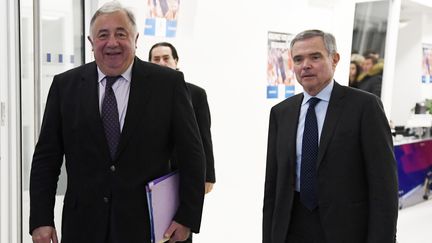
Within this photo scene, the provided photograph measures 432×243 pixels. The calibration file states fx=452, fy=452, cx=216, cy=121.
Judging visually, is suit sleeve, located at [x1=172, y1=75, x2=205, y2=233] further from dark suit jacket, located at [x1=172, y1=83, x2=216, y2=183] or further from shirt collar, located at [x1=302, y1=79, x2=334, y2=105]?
dark suit jacket, located at [x1=172, y1=83, x2=216, y2=183]

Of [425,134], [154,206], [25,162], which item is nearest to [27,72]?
[25,162]

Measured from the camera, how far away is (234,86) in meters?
4.40

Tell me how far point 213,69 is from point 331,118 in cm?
216

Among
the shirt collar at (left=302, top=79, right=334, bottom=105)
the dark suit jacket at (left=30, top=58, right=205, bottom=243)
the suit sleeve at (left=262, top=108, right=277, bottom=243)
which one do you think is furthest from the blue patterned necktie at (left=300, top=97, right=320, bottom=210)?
the dark suit jacket at (left=30, top=58, right=205, bottom=243)

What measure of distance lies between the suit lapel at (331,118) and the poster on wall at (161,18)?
194cm

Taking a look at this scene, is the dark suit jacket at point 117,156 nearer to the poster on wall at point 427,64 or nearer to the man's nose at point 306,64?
the man's nose at point 306,64

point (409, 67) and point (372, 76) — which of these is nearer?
point (372, 76)

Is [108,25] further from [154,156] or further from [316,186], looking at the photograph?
[316,186]

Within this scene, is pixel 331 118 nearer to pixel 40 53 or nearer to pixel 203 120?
pixel 203 120

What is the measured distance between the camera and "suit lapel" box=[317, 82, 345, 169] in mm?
2102

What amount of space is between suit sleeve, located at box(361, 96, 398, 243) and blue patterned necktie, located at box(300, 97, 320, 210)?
236 millimetres

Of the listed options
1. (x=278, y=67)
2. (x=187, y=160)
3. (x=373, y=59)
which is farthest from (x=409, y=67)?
(x=187, y=160)

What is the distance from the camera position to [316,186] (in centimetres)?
213

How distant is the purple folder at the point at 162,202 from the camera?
1.84 metres
